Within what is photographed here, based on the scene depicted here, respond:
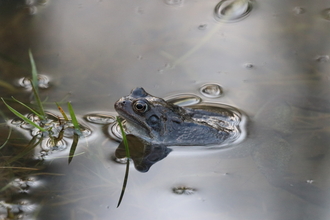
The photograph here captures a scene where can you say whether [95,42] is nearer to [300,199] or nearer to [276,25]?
[276,25]

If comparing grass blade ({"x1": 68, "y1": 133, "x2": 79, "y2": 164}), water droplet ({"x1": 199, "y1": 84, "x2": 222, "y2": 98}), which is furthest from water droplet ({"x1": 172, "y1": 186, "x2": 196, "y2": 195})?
water droplet ({"x1": 199, "y1": 84, "x2": 222, "y2": 98})

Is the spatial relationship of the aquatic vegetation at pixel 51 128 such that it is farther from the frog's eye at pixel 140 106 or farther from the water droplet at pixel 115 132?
the frog's eye at pixel 140 106

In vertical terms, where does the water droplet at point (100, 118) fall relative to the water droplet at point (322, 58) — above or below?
below

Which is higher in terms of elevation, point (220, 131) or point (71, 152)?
point (220, 131)

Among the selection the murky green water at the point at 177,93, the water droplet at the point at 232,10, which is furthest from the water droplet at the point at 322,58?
the water droplet at the point at 232,10

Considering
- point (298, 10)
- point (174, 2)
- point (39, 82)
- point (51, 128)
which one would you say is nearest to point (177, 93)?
point (51, 128)

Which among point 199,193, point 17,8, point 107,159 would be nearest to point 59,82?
point 107,159
